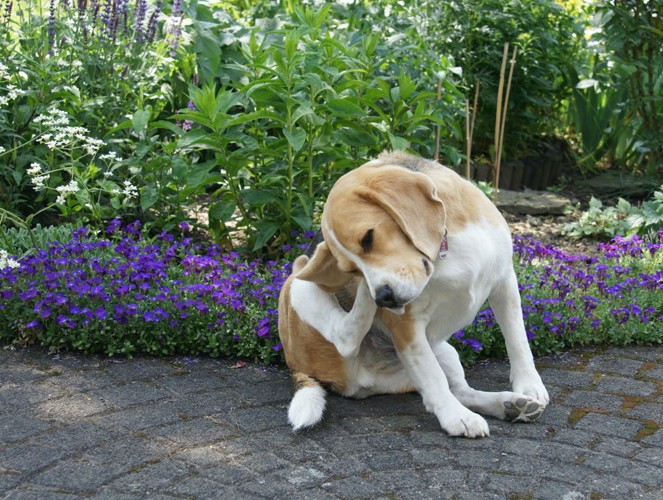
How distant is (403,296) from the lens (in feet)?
11.6

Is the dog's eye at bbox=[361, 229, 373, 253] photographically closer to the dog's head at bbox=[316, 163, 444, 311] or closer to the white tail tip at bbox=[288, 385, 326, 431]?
the dog's head at bbox=[316, 163, 444, 311]

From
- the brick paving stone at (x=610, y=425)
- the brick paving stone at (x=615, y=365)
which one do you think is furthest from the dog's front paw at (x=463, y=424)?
the brick paving stone at (x=615, y=365)

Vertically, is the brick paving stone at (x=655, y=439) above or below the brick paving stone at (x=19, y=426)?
above

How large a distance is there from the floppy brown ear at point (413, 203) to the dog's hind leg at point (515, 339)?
0.71 metres

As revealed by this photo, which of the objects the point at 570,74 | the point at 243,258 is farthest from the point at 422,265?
the point at 570,74

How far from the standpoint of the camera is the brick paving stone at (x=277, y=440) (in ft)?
11.6

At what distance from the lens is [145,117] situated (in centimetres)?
611

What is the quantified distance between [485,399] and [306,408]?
35.7 inches

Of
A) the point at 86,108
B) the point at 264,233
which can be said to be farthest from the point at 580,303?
the point at 86,108

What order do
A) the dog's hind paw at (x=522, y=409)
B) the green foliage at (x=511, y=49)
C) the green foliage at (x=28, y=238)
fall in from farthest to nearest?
the green foliage at (x=511, y=49) → the green foliage at (x=28, y=238) → the dog's hind paw at (x=522, y=409)

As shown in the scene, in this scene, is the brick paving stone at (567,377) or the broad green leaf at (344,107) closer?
the brick paving stone at (567,377)

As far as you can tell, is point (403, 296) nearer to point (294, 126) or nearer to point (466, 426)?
point (466, 426)

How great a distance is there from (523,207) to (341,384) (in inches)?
189

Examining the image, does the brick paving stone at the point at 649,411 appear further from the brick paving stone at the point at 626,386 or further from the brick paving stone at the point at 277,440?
the brick paving stone at the point at 626,386
